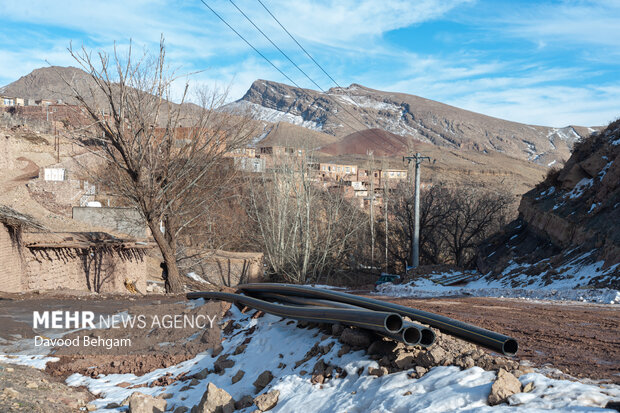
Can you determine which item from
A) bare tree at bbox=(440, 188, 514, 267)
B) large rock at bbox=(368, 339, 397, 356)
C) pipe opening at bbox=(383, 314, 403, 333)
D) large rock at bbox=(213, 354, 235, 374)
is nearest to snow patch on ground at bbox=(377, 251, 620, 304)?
large rock at bbox=(368, 339, 397, 356)

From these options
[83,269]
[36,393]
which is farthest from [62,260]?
[36,393]

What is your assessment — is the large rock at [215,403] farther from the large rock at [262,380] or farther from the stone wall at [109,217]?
the stone wall at [109,217]

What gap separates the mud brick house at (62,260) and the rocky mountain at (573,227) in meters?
14.7

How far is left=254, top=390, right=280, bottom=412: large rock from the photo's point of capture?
5.02 m

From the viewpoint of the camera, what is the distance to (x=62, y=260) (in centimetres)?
1752

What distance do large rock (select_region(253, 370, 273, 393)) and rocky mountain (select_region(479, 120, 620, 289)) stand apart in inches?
407

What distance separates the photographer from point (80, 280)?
720 inches

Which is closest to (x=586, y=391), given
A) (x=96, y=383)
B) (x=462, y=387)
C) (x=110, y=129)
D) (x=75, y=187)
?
(x=462, y=387)

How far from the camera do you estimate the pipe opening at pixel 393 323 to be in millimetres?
4816

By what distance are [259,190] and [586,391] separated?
35.4 meters

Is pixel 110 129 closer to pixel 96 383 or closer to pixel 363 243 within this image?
pixel 96 383

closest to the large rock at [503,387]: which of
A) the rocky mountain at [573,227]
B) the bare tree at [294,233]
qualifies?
the rocky mountain at [573,227]

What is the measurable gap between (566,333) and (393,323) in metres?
3.08

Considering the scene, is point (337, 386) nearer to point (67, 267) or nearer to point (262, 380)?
point (262, 380)
